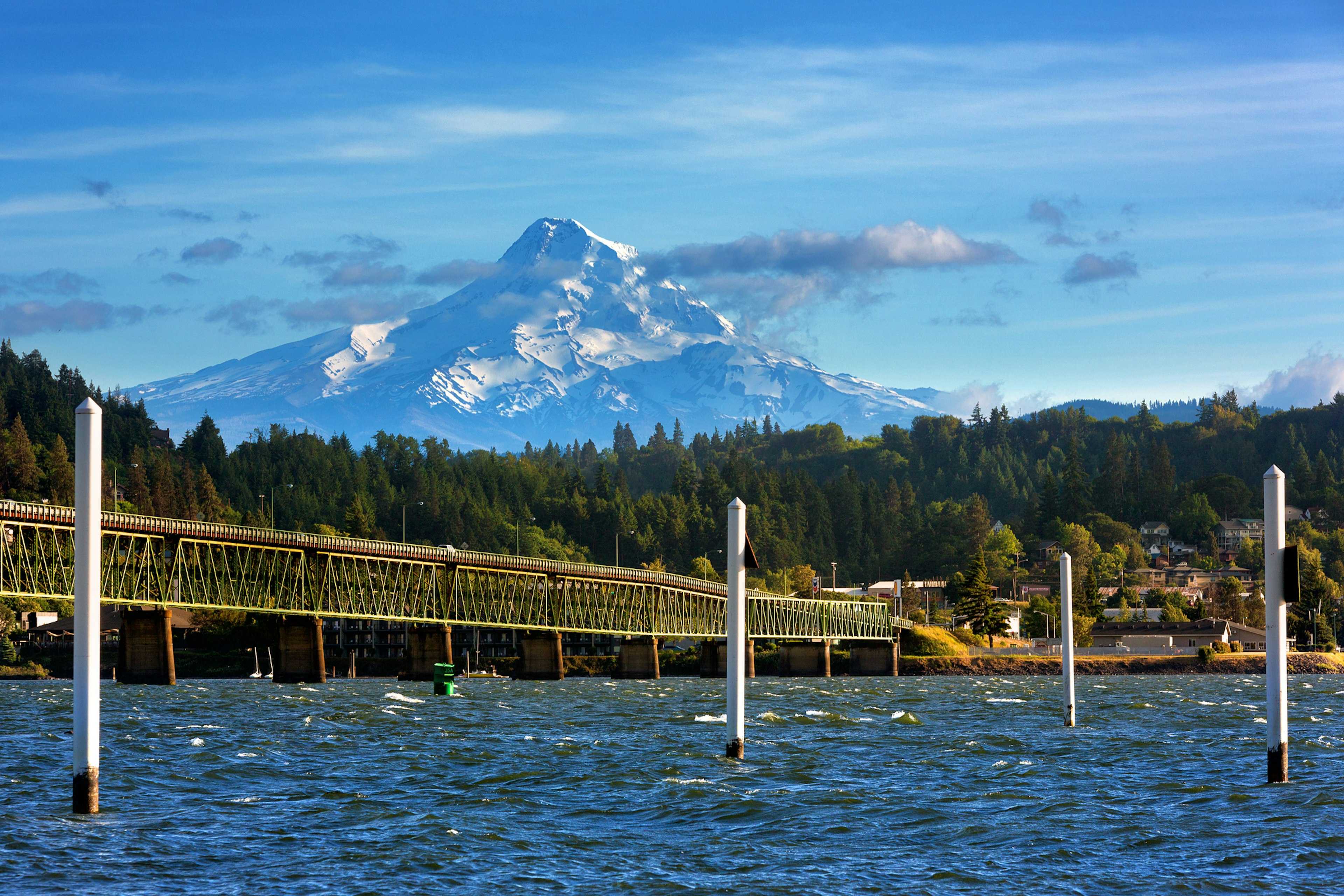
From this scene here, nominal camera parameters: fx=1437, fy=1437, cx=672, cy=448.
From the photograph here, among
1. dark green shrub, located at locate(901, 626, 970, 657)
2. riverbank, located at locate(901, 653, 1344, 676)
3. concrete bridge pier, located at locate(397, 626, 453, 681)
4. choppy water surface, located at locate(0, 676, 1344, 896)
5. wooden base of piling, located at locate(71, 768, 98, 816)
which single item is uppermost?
wooden base of piling, located at locate(71, 768, 98, 816)

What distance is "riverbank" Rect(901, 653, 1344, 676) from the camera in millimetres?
173375

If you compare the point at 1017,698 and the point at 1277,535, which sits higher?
the point at 1277,535

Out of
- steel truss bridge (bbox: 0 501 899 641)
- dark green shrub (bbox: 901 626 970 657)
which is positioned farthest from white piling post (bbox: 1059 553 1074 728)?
dark green shrub (bbox: 901 626 970 657)

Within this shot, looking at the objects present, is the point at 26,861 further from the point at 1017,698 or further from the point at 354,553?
the point at 354,553

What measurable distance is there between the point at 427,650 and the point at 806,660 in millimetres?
52812

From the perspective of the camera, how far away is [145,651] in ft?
364

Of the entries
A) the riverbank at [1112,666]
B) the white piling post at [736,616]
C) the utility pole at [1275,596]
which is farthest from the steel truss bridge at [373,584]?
the utility pole at [1275,596]

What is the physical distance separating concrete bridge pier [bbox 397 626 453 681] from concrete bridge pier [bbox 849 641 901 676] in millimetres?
60118

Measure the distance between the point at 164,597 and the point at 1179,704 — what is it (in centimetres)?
7595

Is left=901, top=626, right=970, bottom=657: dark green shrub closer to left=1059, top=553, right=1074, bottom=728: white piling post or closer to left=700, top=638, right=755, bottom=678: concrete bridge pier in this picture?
left=700, top=638, right=755, bottom=678: concrete bridge pier

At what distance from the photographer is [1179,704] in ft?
277

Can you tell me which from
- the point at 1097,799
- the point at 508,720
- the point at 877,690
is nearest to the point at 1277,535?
the point at 1097,799

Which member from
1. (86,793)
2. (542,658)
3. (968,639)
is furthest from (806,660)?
(86,793)

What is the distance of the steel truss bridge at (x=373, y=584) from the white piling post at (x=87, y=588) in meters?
66.7
